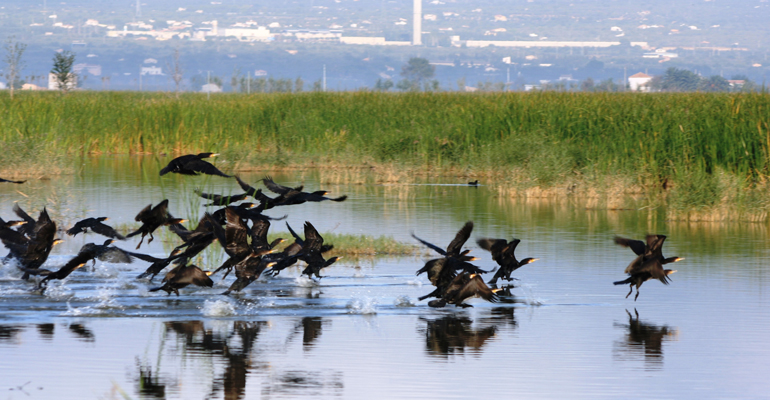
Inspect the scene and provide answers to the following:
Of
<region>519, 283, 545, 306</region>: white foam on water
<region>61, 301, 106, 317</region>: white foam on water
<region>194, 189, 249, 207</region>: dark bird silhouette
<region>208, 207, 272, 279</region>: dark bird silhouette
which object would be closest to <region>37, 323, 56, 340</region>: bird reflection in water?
<region>61, 301, 106, 317</region>: white foam on water

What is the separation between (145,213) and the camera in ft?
29.0

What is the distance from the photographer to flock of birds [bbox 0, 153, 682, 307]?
825cm

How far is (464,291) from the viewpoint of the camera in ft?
26.4

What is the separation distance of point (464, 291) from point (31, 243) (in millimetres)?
3916

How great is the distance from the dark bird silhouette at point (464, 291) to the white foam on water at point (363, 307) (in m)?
0.50

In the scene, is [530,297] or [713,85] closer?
[530,297]

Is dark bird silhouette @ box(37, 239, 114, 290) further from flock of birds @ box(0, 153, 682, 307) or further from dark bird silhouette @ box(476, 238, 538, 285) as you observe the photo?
dark bird silhouette @ box(476, 238, 538, 285)

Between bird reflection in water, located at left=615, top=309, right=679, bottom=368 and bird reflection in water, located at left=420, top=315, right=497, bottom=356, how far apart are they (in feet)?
3.16

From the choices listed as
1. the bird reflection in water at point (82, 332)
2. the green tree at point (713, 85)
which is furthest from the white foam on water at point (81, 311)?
the green tree at point (713, 85)

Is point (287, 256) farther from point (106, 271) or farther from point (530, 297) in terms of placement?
point (530, 297)

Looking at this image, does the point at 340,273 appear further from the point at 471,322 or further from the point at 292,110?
the point at 292,110

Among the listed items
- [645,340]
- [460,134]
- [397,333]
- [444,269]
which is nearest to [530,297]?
[444,269]

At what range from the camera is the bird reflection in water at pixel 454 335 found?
7215 mm

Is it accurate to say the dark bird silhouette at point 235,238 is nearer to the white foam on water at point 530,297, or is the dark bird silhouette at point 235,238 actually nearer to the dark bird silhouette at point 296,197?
the dark bird silhouette at point 296,197
